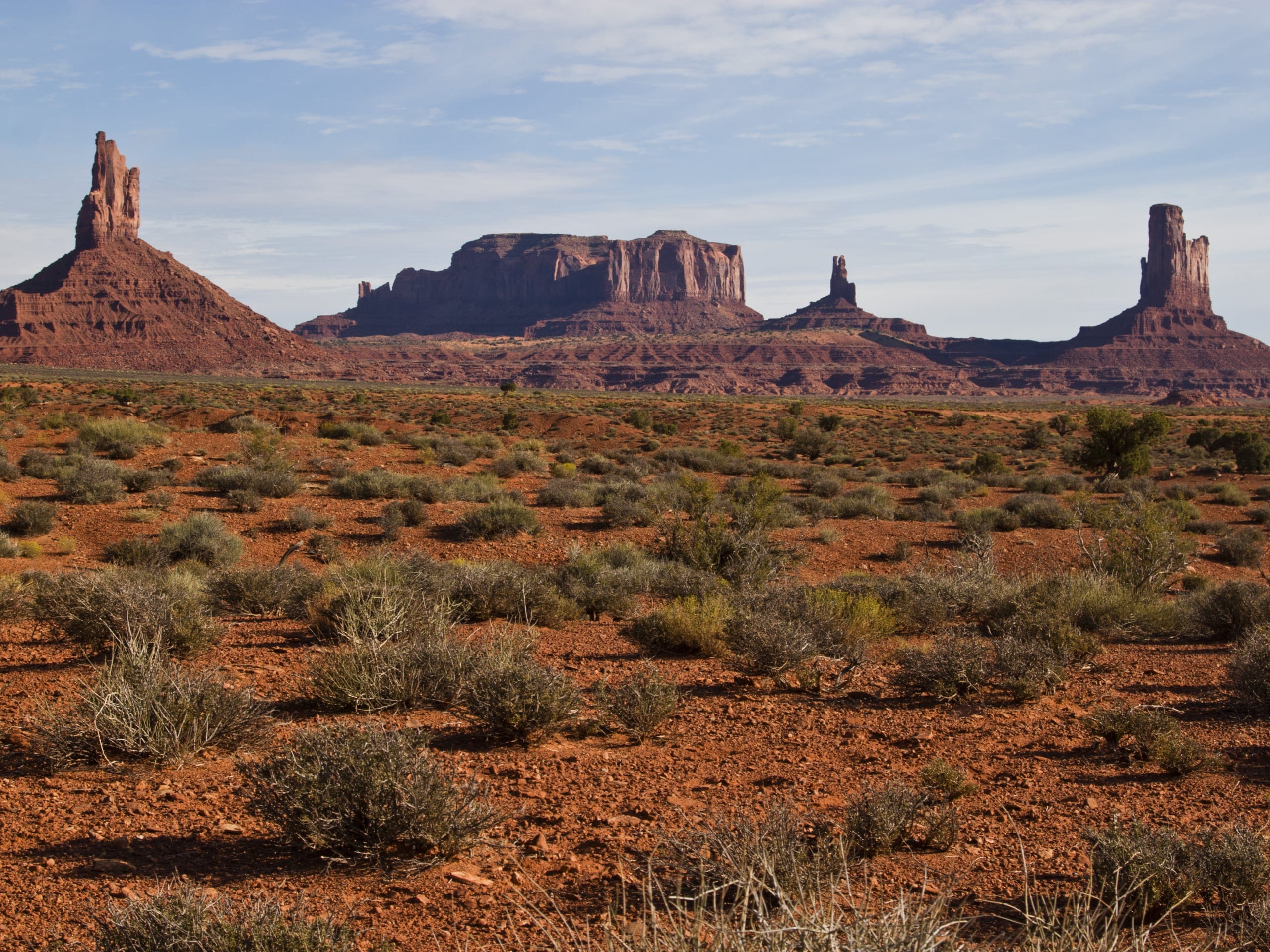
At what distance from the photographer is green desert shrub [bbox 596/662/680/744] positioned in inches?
257

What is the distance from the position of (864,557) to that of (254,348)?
5007 inches

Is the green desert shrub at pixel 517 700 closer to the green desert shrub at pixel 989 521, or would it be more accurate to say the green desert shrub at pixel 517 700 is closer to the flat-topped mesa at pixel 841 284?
the green desert shrub at pixel 989 521

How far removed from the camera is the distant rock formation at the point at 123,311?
122312 millimetres

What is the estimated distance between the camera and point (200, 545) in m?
13.2

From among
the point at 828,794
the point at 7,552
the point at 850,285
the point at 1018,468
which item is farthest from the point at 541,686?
the point at 850,285

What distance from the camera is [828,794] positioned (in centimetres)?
553

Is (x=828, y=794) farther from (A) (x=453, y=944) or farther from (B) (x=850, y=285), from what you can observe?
(B) (x=850, y=285)

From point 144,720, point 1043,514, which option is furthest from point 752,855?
point 1043,514

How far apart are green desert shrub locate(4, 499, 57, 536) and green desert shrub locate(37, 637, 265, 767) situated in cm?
1046

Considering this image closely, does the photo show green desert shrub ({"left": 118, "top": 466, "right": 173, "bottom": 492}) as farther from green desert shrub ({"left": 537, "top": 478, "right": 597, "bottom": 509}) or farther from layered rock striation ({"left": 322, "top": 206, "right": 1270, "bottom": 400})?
layered rock striation ({"left": 322, "top": 206, "right": 1270, "bottom": 400})

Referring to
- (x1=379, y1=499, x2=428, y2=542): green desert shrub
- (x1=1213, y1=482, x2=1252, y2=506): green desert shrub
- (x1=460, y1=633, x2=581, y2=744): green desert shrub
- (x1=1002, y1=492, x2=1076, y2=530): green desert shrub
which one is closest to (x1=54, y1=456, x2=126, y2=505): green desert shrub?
(x1=379, y1=499, x2=428, y2=542): green desert shrub

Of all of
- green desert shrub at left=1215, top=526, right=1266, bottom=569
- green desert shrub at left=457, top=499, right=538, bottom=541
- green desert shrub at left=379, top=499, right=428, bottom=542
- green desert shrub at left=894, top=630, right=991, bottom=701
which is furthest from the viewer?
green desert shrub at left=1215, top=526, right=1266, bottom=569

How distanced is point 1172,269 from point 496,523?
18244 centimetres

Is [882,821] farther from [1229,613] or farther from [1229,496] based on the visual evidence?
[1229,496]
